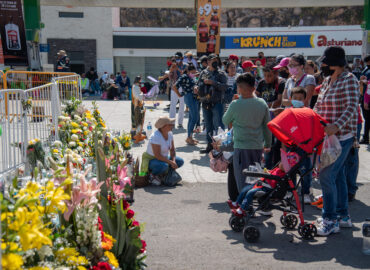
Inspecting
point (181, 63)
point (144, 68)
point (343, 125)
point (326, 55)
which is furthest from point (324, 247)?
point (144, 68)

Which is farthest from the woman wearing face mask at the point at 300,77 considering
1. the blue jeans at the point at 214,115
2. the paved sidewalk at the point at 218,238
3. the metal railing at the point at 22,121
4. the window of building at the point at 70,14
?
the window of building at the point at 70,14

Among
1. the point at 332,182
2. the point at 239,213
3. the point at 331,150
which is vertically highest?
the point at 331,150

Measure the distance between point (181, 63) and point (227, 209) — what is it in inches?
347

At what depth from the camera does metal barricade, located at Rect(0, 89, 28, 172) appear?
19.0ft

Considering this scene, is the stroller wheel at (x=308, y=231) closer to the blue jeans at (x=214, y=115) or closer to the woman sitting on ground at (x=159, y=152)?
the woman sitting on ground at (x=159, y=152)

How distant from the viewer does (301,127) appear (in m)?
5.05

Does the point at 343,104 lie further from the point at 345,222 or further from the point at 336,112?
the point at 345,222

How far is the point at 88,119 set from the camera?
24.8 feet

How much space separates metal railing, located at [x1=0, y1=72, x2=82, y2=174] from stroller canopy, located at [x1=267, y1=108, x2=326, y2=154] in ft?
10.6

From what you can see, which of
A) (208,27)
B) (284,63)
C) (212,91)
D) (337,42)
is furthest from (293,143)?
(337,42)

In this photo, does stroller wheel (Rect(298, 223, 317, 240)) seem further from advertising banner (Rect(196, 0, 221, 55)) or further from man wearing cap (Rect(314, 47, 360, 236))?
advertising banner (Rect(196, 0, 221, 55))

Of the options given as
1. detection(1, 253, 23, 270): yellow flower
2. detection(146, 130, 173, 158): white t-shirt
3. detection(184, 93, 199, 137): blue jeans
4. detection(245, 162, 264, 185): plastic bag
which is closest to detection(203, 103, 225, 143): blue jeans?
detection(184, 93, 199, 137): blue jeans

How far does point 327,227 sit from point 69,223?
3.20 metres

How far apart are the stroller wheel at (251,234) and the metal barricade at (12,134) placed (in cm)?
299
